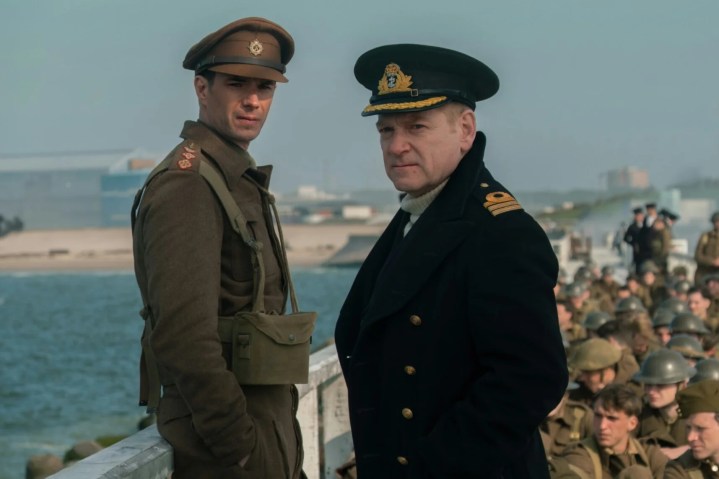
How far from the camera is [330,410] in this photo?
7.00m

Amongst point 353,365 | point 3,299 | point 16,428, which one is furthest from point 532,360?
point 3,299

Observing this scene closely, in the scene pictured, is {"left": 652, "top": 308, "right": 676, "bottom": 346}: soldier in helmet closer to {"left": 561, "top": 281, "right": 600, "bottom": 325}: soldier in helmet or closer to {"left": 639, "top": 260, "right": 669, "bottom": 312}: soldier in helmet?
{"left": 561, "top": 281, "right": 600, "bottom": 325}: soldier in helmet

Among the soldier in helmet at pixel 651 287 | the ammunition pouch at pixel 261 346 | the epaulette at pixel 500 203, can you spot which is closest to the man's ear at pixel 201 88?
the ammunition pouch at pixel 261 346

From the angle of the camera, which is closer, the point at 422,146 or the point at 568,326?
the point at 422,146

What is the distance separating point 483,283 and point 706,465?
3521mm

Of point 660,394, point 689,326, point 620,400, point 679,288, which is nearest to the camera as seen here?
point 620,400

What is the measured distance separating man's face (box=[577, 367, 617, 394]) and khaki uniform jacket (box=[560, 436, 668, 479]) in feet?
9.90

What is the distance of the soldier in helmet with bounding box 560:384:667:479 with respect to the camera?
7.70m

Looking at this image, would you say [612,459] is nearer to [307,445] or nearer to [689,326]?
[307,445]

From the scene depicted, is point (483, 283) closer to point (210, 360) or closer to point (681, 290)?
point (210, 360)

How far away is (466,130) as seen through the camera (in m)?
3.93

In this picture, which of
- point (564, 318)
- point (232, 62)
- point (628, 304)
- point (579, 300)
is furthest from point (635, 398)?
point (579, 300)

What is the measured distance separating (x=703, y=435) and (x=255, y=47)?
3351mm

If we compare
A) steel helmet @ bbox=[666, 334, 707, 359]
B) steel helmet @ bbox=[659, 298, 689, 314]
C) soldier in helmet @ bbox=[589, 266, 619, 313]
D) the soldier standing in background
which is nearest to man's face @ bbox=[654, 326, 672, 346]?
steel helmet @ bbox=[659, 298, 689, 314]
